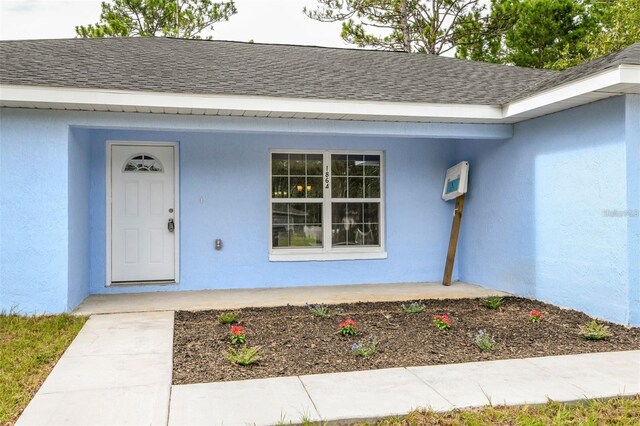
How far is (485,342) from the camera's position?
15.8 ft

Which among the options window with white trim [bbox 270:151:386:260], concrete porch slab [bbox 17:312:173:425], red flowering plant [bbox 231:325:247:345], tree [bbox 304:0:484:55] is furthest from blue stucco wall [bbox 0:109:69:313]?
tree [bbox 304:0:484:55]

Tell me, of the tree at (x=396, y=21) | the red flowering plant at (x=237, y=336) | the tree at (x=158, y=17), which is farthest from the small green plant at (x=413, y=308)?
the tree at (x=158, y=17)

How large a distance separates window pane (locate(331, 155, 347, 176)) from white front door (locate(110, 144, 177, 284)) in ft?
8.39

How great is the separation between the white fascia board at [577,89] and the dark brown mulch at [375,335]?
2.57 metres

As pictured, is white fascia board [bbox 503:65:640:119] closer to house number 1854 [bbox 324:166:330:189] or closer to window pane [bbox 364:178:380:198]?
window pane [bbox 364:178:380:198]

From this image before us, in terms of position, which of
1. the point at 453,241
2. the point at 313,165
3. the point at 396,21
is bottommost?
the point at 453,241

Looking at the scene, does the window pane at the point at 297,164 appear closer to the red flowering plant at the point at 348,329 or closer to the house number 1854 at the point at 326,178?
the house number 1854 at the point at 326,178

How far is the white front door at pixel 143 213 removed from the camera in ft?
25.8

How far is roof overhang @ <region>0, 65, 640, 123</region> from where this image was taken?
5.71 m

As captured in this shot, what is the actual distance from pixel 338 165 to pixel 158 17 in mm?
15298

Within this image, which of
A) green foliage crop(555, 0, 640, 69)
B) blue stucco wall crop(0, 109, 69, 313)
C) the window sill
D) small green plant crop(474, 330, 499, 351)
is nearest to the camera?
small green plant crop(474, 330, 499, 351)

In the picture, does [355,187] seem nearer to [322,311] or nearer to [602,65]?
[322,311]

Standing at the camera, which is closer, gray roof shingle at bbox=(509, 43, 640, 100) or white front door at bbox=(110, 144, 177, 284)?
gray roof shingle at bbox=(509, 43, 640, 100)

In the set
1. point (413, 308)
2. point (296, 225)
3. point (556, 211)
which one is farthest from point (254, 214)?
point (556, 211)
